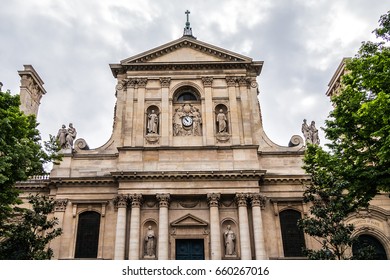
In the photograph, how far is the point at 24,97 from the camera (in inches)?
1222

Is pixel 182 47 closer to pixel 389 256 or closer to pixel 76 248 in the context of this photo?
pixel 76 248

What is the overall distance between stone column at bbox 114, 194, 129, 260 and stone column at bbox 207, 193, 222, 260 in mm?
5207

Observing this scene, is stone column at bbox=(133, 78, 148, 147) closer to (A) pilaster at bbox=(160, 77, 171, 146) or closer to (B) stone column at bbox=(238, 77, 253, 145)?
(A) pilaster at bbox=(160, 77, 171, 146)

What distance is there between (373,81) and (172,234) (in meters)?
14.6

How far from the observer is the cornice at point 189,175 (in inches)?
917

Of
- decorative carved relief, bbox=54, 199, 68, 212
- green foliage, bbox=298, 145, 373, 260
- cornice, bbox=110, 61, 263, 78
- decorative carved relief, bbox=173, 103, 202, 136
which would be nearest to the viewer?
green foliage, bbox=298, 145, 373, 260

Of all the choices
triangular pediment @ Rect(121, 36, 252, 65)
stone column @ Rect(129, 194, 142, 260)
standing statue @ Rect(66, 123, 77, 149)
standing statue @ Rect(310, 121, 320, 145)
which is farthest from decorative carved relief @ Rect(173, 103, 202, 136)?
standing statue @ Rect(310, 121, 320, 145)

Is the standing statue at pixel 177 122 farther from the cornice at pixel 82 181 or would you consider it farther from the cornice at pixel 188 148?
the cornice at pixel 82 181

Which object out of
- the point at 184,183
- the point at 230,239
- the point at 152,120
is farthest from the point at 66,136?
the point at 230,239

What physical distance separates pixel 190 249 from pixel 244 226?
12.0 ft

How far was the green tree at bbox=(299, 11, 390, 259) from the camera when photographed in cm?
1409

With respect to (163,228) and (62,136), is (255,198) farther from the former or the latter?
(62,136)

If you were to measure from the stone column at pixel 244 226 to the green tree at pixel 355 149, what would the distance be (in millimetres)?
5286
